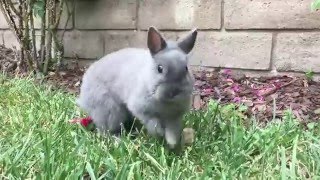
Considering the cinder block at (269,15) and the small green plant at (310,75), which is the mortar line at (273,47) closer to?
the cinder block at (269,15)

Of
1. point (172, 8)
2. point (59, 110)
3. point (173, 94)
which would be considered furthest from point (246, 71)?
point (173, 94)

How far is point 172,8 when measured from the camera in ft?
14.6

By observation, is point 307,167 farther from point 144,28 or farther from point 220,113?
point 144,28

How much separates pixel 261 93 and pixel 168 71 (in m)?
1.52

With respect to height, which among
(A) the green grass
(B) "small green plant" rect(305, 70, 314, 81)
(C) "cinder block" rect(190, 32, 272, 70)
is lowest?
(A) the green grass

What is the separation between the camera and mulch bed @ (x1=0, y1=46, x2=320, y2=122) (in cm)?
325

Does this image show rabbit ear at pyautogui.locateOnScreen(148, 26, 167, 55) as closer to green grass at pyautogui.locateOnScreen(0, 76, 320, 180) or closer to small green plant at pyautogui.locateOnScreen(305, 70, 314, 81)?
green grass at pyautogui.locateOnScreen(0, 76, 320, 180)

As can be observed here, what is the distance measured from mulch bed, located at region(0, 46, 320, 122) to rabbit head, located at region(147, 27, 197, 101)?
2.97 feet

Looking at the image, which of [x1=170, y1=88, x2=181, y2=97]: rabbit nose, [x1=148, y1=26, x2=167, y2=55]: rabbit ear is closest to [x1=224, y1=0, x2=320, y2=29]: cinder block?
[x1=148, y1=26, x2=167, y2=55]: rabbit ear

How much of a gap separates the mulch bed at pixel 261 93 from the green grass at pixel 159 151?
319mm

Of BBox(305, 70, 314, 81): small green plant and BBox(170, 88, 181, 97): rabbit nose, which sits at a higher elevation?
BBox(170, 88, 181, 97): rabbit nose

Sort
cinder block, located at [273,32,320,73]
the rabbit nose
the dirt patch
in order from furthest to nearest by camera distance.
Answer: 1. cinder block, located at [273,32,320,73]
2. the dirt patch
3. the rabbit nose

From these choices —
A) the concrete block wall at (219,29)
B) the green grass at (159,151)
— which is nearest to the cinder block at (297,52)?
the concrete block wall at (219,29)

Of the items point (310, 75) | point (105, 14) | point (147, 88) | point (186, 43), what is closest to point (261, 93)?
point (310, 75)
